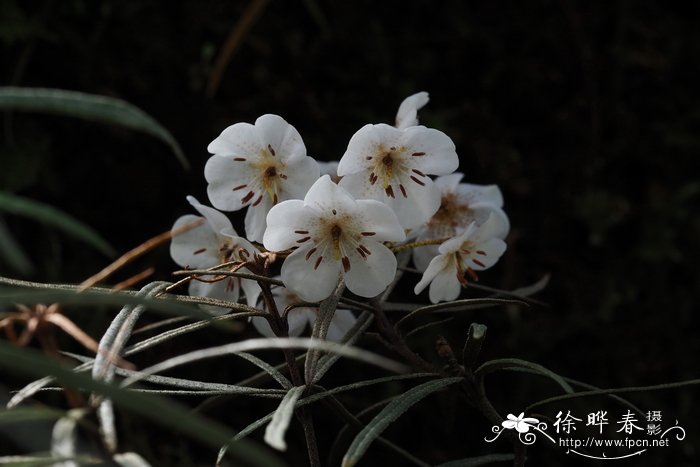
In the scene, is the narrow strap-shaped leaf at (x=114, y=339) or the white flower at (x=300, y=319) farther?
the white flower at (x=300, y=319)

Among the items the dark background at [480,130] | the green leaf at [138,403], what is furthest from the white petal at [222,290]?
the dark background at [480,130]

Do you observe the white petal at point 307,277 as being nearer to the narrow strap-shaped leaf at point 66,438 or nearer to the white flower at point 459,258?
the white flower at point 459,258

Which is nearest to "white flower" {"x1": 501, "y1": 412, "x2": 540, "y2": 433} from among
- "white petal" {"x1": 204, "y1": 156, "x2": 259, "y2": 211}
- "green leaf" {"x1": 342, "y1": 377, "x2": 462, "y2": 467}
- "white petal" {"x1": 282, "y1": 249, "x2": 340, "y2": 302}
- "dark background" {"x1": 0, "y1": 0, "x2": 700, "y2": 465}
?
"green leaf" {"x1": 342, "y1": 377, "x2": 462, "y2": 467}

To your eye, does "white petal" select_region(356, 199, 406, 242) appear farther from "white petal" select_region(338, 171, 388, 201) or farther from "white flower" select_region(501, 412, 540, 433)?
"white flower" select_region(501, 412, 540, 433)

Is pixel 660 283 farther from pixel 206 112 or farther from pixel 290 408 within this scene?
pixel 290 408

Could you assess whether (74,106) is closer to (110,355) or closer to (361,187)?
(110,355)

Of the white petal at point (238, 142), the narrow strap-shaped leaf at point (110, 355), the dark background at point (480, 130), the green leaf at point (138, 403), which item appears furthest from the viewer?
the dark background at point (480, 130)

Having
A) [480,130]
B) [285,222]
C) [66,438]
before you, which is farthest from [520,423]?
[480,130]

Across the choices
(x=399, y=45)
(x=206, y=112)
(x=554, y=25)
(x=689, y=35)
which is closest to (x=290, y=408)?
(x=206, y=112)
